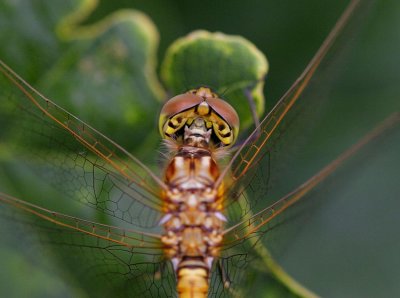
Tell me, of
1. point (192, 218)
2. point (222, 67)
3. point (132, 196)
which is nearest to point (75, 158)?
point (132, 196)

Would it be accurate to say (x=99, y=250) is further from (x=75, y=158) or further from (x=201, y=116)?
(x=201, y=116)

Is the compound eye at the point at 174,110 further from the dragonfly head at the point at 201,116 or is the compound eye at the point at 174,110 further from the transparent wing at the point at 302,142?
the transparent wing at the point at 302,142

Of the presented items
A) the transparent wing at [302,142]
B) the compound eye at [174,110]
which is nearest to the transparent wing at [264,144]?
the transparent wing at [302,142]

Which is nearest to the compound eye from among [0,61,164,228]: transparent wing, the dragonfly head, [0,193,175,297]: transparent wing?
the dragonfly head

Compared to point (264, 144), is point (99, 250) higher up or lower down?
lower down

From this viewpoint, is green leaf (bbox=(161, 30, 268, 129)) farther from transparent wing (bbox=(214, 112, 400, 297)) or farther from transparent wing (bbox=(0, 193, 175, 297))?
transparent wing (bbox=(0, 193, 175, 297))
